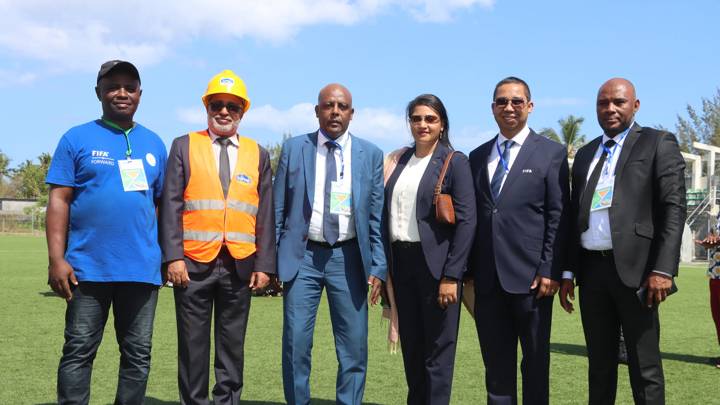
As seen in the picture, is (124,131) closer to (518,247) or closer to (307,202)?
(307,202)

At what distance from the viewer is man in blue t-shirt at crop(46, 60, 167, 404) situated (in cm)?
411

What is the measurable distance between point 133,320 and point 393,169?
196cm

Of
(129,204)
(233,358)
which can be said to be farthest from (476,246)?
(129,204)

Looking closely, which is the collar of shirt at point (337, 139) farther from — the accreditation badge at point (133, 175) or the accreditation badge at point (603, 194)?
the accreditation badge at point (603, 194)

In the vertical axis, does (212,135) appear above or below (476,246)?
above

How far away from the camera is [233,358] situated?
15.0 ft

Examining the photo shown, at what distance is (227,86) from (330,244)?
3.95 ft

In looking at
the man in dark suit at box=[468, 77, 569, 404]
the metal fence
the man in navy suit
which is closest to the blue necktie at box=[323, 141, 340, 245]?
the man in navy suit

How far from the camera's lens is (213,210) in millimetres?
4453

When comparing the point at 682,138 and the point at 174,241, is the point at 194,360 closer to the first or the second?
the point at 174,241

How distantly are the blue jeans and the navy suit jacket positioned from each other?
882 millimetres

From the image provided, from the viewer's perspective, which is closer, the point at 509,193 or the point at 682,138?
the point at 509,193

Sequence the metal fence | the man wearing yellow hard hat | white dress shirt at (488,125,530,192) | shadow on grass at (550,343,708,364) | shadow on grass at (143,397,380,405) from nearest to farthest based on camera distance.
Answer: the man wearing yellow hard hat < white dress shirt at (488,125,530,192) < shadow on grass at (143,397,380,405) < shadow on grass at (550,343,708,364) < the metal fence

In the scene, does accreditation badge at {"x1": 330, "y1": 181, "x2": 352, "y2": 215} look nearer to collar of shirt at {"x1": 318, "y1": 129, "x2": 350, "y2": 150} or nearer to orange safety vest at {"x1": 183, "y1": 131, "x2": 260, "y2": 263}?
collar of shirt at {"x1": 318, "y1": 129, "x2": 350, "y2": 150}
